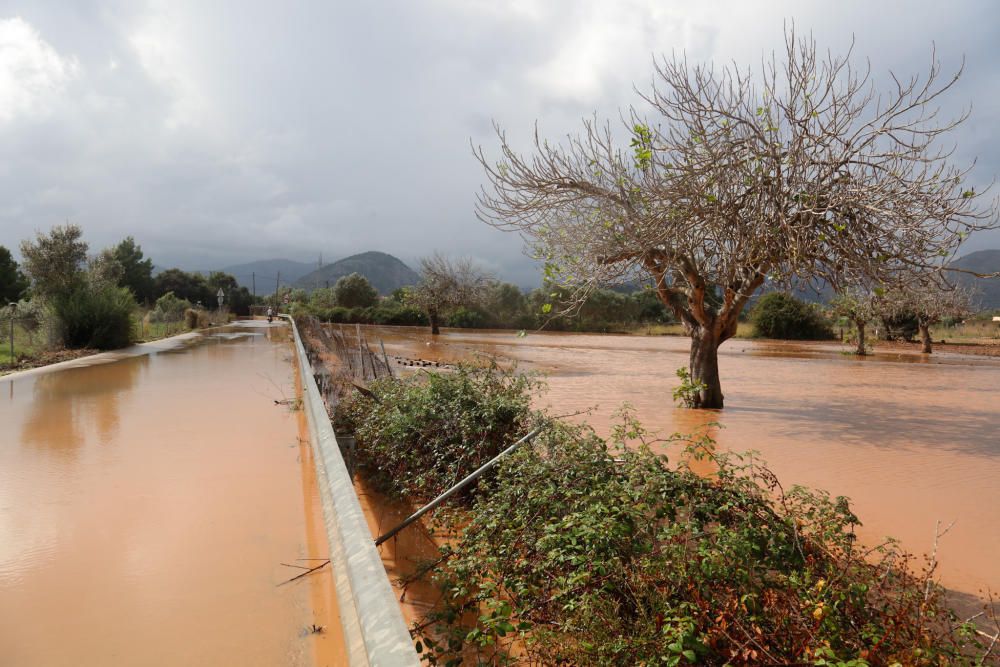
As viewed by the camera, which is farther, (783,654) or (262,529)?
(262,529)

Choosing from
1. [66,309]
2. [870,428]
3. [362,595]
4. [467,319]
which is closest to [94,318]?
[66,309]

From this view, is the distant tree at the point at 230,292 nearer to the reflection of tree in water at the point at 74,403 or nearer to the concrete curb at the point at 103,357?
the concrete curb at the point at 103,357

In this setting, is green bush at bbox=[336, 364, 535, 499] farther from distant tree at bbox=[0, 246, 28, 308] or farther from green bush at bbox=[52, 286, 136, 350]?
distant tree at bbox=[0, 246, 28, 308]

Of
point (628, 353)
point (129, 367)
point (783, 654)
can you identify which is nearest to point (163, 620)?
point (783, 654)

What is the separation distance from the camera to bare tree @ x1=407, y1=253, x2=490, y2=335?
38.0m

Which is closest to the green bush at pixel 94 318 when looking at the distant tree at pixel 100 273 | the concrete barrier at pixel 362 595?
the distant tree at pixel 100 273

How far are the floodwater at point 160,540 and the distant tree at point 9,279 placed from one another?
118 ft

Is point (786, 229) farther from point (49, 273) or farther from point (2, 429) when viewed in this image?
point (49, 273)

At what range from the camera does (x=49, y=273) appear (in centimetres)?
2478

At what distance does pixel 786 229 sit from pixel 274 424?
24.9 ft

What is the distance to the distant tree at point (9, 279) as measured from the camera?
3669 centimetres

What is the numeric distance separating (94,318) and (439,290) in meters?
20.9

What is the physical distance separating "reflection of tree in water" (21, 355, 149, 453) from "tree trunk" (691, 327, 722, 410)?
377 inches

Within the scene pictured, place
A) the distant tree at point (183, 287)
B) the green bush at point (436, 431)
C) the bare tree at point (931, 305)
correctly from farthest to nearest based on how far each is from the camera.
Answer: the distant tree at point (183, 287) → the bare tree at point (931, 305) → the green bush at point (436, 431)
